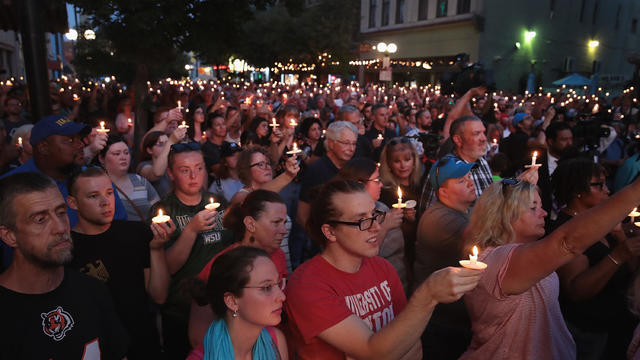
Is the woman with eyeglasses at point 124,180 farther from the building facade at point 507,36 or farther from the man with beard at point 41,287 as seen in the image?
the building facade at point 507,36

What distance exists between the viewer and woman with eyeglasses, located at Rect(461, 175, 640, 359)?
1620 mm

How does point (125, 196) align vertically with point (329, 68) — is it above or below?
below

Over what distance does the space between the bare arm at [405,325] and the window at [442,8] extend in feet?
109

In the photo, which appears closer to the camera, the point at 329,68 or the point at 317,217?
the point at 317,217

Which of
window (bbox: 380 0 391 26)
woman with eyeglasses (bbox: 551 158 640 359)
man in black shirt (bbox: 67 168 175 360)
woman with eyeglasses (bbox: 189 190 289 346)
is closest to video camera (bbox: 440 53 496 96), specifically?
woman with eyeglasses (bbox: 551 158 640 359)

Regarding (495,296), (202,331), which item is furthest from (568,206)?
(202,331)

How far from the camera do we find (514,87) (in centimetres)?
3209

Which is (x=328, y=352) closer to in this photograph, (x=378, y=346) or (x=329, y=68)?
(x=378, y=346)

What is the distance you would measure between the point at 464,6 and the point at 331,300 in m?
32.3

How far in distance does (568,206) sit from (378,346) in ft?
7.87

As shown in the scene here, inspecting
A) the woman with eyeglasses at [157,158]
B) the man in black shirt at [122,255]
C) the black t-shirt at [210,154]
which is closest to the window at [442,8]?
the black t-shirt at [210,154]

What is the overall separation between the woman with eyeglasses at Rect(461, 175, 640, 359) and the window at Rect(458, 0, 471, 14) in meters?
30.7

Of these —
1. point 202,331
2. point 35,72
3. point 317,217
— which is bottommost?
point 202,331

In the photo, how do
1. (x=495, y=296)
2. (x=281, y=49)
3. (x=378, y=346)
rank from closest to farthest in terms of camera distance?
(x=378, y=346) → (x=495, y=296) → (x=281, y=49)
